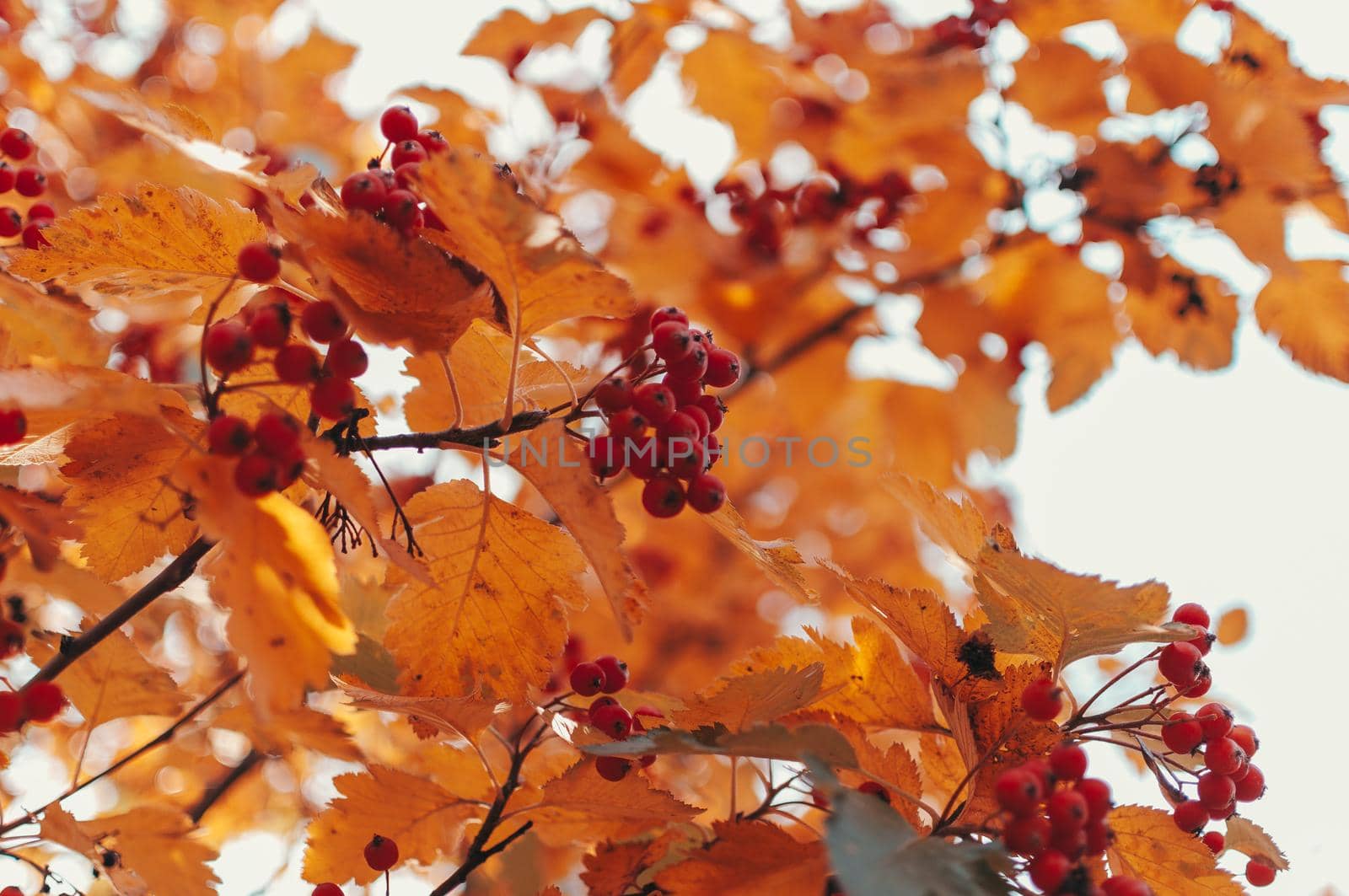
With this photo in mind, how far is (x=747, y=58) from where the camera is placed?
12.3 feet

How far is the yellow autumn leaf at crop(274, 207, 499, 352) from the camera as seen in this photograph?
4.25 feet

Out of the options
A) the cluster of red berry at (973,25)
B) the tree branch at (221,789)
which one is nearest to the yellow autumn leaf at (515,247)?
the tree branch at (221,789)

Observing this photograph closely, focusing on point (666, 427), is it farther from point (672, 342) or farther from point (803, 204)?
point (803, 204)

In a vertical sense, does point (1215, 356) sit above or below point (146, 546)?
below

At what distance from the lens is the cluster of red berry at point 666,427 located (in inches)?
58.2

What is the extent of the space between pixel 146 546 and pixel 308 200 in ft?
2.07

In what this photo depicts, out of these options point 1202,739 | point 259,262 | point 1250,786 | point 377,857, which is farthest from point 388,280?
point 1250,786

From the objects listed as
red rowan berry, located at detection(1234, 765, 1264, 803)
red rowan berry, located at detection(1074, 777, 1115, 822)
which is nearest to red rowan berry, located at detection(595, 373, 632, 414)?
red rowan berry, located at detection(1074, 777, 1115, 822)

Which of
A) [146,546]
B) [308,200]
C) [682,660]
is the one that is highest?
[308,200]

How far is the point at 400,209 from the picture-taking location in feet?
4.66

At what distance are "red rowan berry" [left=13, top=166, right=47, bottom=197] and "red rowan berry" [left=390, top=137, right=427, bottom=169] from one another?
113cm

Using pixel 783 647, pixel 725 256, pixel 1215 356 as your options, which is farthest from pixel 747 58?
pixel 783 647

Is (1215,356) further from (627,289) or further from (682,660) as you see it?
(682,660)

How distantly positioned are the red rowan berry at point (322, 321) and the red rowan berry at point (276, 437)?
0.52 feet
